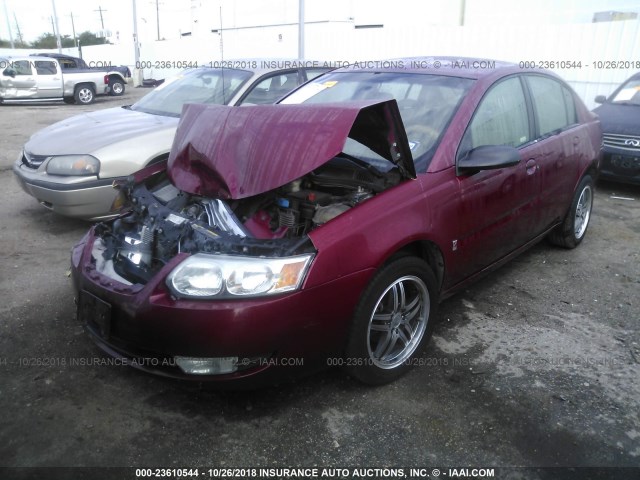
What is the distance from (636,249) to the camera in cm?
483

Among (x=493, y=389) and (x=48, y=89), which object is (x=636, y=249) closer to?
(x=493, y=389)

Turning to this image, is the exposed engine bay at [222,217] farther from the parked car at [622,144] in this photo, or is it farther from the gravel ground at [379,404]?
the parked car at [622,144]

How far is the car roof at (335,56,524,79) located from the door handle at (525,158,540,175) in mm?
634

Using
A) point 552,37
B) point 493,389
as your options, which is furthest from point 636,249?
point 552,37

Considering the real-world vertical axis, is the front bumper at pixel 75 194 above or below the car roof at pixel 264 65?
below

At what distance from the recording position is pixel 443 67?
143 inches

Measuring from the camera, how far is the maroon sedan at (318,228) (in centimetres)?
227

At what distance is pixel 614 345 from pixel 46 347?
11.2 ft

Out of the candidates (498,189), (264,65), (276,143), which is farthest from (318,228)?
(264,65)

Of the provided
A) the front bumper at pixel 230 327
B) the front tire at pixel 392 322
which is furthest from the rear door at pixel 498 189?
the front bumper at pixel 230 327

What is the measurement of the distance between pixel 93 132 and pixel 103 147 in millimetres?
438

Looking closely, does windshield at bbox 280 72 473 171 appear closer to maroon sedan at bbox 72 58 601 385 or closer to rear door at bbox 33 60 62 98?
maroon sedan at bbox 72 58 601 385

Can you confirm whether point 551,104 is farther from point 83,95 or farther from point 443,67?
point 83,95

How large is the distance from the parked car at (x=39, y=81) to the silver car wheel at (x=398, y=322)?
17.3 metres
